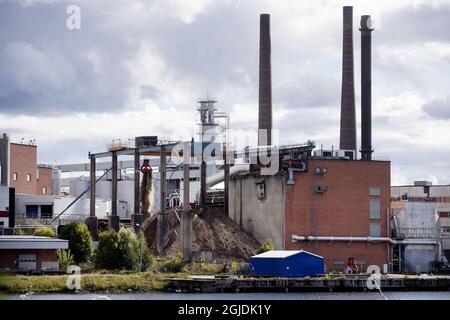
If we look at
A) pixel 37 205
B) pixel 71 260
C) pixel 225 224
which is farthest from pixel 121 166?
pixel 71 260

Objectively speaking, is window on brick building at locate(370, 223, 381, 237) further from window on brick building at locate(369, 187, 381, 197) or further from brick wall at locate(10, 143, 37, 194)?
brick wall at locate(10, 143, 37, 194)

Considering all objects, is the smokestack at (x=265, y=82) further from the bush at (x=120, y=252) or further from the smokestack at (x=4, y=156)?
the bush at (x=120, y=252)

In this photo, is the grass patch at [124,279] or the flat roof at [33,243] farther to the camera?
the flat roof at [33,243]

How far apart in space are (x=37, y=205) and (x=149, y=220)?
44.0 ft

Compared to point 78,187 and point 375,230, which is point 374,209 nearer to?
point 375,230

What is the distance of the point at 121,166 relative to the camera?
435 ft

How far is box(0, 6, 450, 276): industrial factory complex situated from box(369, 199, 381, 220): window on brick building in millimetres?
85

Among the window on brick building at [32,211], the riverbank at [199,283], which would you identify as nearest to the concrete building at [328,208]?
the riverbank at [199,283]

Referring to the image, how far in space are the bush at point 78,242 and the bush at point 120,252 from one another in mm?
3184

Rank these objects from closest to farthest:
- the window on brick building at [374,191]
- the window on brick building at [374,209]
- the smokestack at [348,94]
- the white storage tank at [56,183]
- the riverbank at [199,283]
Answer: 1. the riverbank at [199,283]
2. the window on brick building at [374,191]
3. the window on brick building at [374,209]
4. the smokestack at [348,94]
5. the white storage tank at [56,183]

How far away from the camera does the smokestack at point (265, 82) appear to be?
321 feet

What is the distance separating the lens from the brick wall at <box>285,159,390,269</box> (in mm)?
86562

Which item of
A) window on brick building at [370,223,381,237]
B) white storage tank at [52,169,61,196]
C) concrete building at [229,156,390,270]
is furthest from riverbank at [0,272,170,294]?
white storage tank at [52,169,61,196]

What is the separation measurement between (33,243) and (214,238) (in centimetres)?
2109
